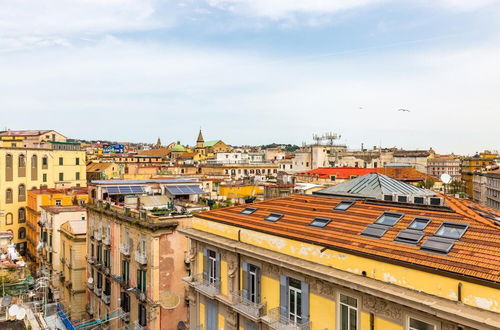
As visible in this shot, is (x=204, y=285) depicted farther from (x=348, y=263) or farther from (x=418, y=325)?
(x=418, y=325)

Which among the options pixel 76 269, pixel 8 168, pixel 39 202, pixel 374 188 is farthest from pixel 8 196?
pixel 374 188

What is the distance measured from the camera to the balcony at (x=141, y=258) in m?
27.1

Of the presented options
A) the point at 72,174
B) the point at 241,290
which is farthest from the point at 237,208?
the point at 72,174

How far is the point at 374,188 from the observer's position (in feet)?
66.6

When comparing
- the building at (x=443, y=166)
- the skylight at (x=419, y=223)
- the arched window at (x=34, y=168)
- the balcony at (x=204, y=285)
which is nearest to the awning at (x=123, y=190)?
the balcony at (x=204, y=285)

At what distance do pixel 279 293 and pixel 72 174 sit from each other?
203 feet

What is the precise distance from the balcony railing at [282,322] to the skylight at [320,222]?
3754 millimetres

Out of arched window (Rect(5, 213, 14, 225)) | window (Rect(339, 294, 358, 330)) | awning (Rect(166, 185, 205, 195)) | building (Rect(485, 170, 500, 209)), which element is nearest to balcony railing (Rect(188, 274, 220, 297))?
window (Rect(339, 294, 358, 330))

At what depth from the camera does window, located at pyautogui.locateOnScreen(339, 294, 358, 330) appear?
564 inches

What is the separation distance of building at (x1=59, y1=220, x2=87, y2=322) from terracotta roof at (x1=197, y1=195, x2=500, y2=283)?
930 inches

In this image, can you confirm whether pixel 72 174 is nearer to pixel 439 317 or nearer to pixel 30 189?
pixel 30 189

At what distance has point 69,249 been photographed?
41625 mm

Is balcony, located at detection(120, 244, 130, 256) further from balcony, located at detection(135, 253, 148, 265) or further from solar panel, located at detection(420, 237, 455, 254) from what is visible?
solar panel, located at detection(420, 237, 455, 254)

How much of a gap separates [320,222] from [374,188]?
4277 millimetres
